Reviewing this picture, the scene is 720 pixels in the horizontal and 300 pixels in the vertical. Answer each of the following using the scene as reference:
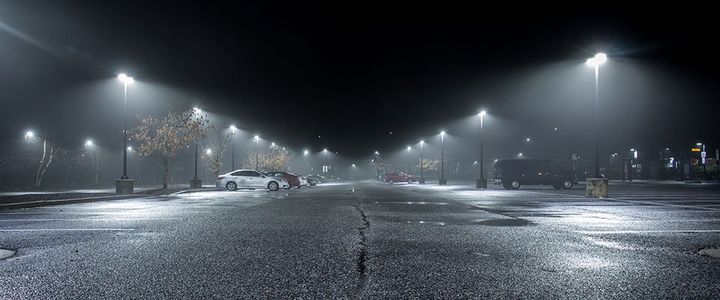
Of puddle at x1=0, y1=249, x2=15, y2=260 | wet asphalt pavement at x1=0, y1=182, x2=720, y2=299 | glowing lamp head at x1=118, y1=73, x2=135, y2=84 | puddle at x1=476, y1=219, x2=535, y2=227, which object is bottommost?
puddle at x1=476, y1=219, x2=535, y2=227

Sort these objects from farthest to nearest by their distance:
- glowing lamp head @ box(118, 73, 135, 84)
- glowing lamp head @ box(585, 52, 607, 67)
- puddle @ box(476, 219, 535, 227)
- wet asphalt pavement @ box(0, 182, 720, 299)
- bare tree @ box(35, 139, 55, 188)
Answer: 1. bare tree @ box(35, 139, 55, 188)
2. glowing lamp head @ box(118, 73, 135, 84)
3. glowing lamp head @ box(585, 52, 607, 67)
4. puddle @ box(476, 219, 535, 227)
5. wet asphalt pavement @ box(0, 182, 720, 299)

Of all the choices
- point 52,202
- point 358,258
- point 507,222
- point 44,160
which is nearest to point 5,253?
point 358,258

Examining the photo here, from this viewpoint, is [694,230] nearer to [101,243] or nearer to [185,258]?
[185,258]

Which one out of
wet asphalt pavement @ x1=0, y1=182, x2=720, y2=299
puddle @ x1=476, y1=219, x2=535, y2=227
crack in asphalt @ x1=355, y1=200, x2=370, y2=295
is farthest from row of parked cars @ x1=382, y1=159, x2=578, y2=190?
crack in asphalt @ x1=355, y1=200, x2=370, y2=295

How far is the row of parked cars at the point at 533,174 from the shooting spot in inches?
1481

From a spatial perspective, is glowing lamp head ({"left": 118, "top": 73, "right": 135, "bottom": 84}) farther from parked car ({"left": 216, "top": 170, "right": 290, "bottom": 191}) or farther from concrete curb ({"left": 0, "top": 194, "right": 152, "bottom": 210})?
parked car ({"left": 216, "top": 170, "right": 290, "bottom": 191})

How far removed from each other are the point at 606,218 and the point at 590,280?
27.6 feet

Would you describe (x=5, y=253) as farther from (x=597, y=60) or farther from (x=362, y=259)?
(x=597, y=60)

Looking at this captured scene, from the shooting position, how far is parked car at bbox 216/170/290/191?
3606 cm

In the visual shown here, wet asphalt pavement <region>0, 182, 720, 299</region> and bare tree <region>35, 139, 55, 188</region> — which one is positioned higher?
bare tree <region>35, 139, 55, 188</region>

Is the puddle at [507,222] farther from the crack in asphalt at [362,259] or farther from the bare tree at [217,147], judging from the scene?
the bare tree at [217,147]

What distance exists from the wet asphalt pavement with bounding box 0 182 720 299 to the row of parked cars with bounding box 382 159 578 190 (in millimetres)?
24990

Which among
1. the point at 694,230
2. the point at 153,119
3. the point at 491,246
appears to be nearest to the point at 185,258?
the point at 491,246

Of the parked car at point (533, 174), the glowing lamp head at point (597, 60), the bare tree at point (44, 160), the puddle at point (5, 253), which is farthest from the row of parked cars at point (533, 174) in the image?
the bare tree at point (44, 160)
